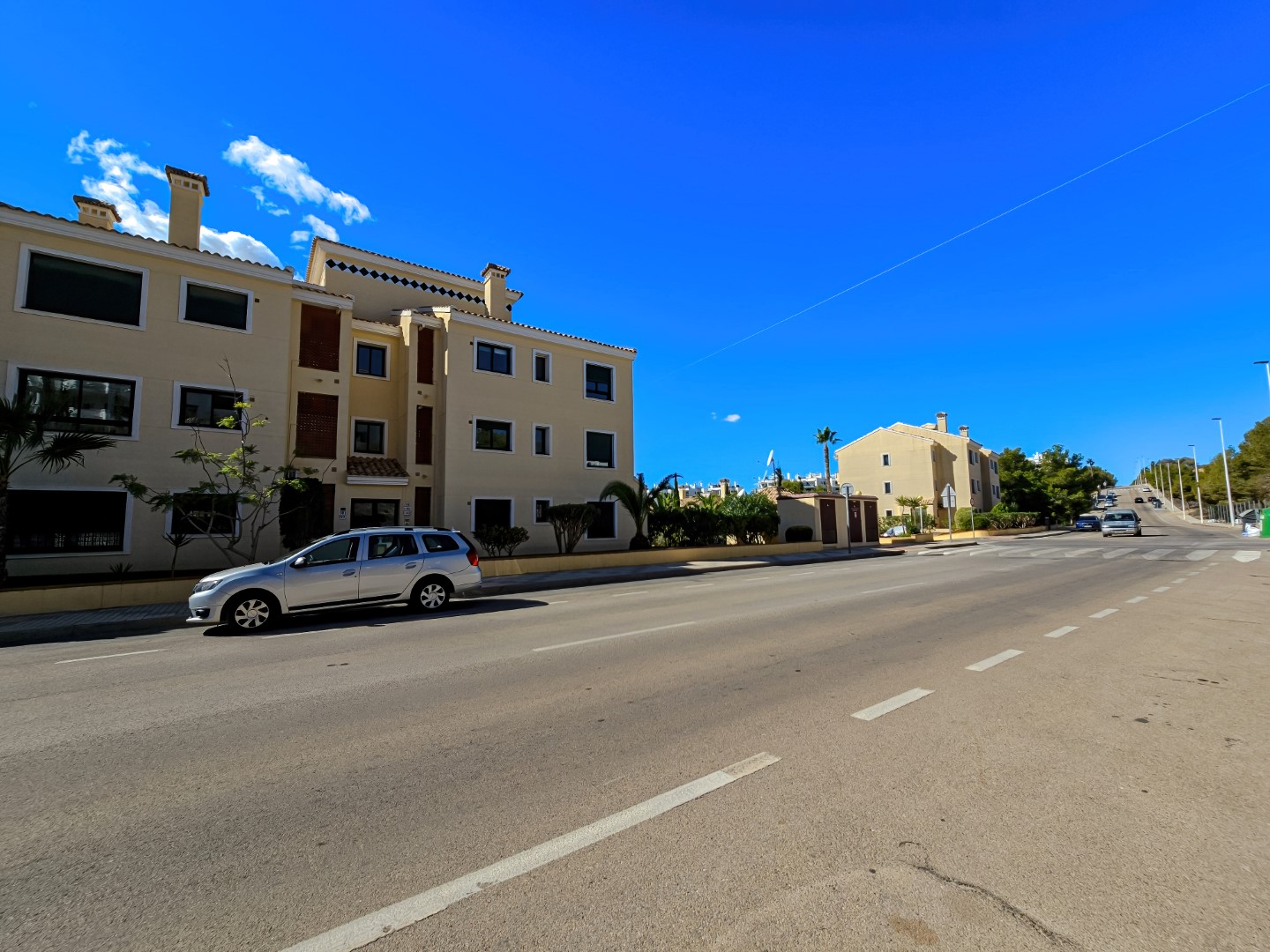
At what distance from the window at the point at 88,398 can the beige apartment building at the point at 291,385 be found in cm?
5

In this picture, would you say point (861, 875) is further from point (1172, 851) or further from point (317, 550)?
point (317, 550)

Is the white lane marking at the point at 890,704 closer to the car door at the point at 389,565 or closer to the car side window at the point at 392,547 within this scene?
the car door at the point at 389,565

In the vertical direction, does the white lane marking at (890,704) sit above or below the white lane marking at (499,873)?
above

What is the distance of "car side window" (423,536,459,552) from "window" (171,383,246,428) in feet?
29.8

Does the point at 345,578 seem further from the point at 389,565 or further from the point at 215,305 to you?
the point at 215,305

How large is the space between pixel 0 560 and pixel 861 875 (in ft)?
55.7

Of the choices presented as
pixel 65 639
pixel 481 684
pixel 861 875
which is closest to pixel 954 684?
pixel 861 875

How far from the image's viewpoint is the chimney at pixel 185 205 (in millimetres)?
19344

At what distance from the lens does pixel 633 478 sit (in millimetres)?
26875

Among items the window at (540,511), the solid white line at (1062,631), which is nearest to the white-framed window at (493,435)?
the window at (540,511)

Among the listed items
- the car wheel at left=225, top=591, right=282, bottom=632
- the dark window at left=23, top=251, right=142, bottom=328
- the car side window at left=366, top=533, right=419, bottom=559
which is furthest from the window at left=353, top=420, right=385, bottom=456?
the car wheel at left=225, top=591, right=282, bottom=632

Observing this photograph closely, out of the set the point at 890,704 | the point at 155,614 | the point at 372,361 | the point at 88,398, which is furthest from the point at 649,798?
the point at 372,361

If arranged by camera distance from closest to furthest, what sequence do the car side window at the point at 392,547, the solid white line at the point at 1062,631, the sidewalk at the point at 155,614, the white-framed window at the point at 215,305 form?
1. the solid white line at the point at 1062,631
2. the sidewalk at the point at 155,614
3. the car side window at the point at 392,547
4. the white-framed window at the point at 215,305

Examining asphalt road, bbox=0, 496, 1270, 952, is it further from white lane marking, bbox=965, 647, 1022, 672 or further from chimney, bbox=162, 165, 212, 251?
chimney, bbox=162, 165, 212, 251
